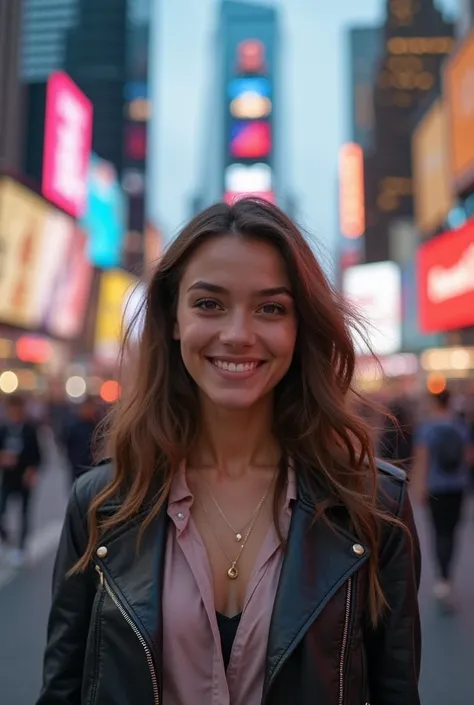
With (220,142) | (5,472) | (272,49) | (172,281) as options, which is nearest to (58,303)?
(5,472)

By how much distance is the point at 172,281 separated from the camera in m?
1.61

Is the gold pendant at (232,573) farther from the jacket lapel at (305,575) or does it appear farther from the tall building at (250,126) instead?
the tall building at (250,126)

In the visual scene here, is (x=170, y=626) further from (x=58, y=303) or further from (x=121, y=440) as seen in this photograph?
(x=58, y=303)

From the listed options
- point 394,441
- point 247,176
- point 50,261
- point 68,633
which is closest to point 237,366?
point 68,633

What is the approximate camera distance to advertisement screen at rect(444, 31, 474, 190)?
980 inches

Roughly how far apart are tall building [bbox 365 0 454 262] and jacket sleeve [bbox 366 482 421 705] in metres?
99.8

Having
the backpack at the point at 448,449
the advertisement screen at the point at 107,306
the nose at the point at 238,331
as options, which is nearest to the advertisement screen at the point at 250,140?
the advertisement screen at the point at 107,306

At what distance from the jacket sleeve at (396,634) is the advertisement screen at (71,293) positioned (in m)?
30.5

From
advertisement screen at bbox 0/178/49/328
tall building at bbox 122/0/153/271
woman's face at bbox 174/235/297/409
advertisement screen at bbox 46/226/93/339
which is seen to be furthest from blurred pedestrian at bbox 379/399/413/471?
tall building at bbox 122/0/153/271

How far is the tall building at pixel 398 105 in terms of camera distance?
99438 millimetres

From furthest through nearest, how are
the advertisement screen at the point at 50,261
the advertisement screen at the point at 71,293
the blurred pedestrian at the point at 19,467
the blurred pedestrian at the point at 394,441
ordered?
the advertisement screen at the point at 71,293 < the advertisement screen at the point at 50,261 < the blurred pedestrian at the point at 19,467 < the blurred pedestrian at the point at 394,441

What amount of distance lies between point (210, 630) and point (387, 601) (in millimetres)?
412

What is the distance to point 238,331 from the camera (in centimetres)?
139

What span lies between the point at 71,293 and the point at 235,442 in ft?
107
